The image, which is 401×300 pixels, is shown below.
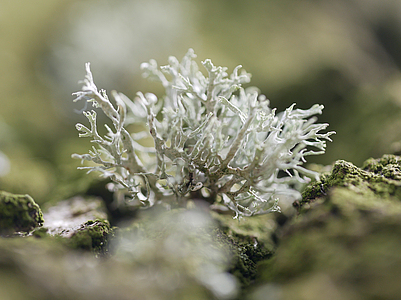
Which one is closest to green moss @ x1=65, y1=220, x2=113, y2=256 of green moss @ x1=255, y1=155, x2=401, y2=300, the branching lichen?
the branching lichen

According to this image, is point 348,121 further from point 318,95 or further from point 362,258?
point 362,258

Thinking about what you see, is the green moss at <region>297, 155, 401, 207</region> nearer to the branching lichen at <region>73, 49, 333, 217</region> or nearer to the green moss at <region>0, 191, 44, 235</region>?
the branching lichen at <region>73, 49, 333, 217</region>

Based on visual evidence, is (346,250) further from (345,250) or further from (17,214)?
(17,214)

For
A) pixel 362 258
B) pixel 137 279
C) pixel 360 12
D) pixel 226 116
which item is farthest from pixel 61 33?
pixel 360 12

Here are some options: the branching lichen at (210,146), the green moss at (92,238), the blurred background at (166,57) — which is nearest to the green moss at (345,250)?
the branching lichen at (210,146)

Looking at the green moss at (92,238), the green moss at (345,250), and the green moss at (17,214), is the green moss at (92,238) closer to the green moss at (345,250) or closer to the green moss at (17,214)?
the green moss at (17,214)

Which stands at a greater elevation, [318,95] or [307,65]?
[307,65]

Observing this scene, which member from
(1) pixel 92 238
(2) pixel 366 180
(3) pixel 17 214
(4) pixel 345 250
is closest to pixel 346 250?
(4) pixel 345 250
